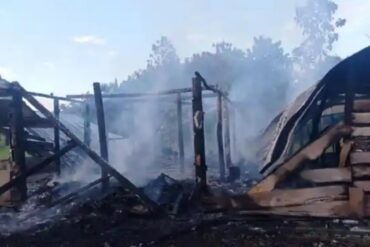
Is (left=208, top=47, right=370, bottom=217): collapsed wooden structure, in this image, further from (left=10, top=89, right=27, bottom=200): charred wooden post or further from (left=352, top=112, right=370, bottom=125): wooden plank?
(left=10, top=89, right=27, bottom=200): charred wooden post

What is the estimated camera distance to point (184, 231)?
7.04 meters

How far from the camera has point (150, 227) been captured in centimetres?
745

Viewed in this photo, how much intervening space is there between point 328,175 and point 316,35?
4144 centimetres

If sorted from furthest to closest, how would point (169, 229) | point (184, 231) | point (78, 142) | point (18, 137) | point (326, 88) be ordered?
point (326, 88) < point (18, 137) < point (78, 142) < point (169, 229) < point (184, 231)

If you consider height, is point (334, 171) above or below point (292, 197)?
above

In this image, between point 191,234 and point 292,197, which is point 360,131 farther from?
point 191,234

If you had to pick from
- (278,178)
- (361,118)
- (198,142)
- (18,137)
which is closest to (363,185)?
(361,118)

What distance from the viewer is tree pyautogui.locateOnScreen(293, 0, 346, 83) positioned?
1727 inches

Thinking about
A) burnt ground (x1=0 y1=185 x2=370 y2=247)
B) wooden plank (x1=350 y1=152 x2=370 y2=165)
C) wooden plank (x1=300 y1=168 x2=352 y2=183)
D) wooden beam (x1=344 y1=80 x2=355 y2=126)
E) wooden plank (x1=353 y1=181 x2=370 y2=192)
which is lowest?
burnt ground (x1=0 y1=185 x2=370 y2=247)

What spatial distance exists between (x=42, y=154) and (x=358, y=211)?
29.2 ft

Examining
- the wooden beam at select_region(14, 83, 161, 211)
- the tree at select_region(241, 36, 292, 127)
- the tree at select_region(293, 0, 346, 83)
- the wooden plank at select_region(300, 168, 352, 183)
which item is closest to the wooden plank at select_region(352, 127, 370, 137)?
the wooden plank at select_region(300, 168, 352, 183)

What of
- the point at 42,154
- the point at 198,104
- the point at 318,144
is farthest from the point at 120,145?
the point at 318,144

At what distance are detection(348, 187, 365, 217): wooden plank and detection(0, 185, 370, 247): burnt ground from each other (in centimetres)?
28

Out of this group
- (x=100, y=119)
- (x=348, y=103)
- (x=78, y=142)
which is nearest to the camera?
(x=78, y=142)
